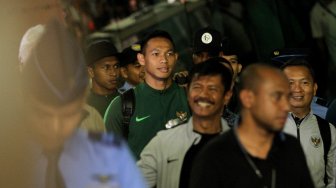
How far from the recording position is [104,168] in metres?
2.96

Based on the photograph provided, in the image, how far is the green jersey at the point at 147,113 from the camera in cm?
581

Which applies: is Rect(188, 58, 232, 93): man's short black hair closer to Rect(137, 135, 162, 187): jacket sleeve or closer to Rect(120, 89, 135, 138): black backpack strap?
Rect(137, 135, 162, 187): jacket sleeve

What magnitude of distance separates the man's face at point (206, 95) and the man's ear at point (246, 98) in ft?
1.95

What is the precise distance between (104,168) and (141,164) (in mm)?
2175

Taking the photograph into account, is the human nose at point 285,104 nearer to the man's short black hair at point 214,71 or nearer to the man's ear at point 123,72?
the man's short black hair at point 214,71

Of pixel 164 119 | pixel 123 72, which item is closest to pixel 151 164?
pixel 164 119

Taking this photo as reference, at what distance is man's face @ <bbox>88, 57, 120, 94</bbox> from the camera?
723 cm

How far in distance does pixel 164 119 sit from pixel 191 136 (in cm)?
88

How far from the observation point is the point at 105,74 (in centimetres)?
731

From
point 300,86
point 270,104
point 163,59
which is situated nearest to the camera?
point 270,104

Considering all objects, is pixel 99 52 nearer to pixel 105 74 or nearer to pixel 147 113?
pixel 105 74

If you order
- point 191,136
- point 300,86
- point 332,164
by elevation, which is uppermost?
point 300,86

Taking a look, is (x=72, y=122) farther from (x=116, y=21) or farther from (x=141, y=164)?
(x=116, y=21)

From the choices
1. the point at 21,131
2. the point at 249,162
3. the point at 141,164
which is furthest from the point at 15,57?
the point at 21,131
